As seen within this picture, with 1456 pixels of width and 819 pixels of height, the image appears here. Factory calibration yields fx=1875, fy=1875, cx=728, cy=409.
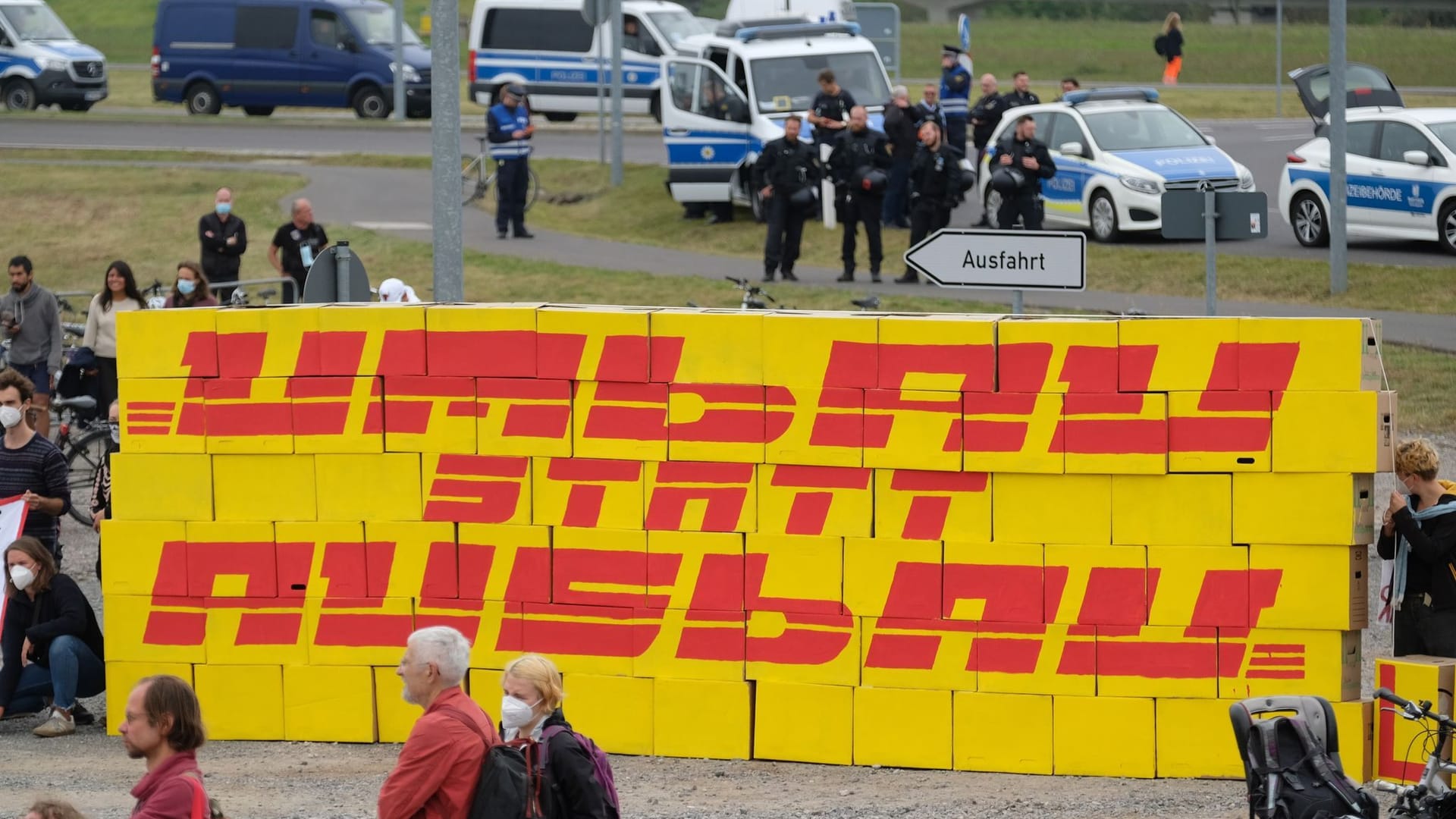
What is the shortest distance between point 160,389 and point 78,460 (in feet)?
20.7

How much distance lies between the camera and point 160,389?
9570mm

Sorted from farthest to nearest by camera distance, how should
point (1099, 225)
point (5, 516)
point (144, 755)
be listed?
point (1099, 225) < point (5, 516) < point (144, 755)

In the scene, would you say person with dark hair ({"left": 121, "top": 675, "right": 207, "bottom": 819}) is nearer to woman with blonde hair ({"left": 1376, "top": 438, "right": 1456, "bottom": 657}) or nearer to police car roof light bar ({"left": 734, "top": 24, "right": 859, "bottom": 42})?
woman with blonde hair ({"left": 1376, "top": 438, "right": 1456, "bottom": 657})

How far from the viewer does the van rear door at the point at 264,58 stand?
1548 inches

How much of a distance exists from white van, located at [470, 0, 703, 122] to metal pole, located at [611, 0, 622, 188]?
23.1 feet

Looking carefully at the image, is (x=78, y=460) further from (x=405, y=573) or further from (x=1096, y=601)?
(x=1096, y=601)

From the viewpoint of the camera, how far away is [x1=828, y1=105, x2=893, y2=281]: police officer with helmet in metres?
21.4

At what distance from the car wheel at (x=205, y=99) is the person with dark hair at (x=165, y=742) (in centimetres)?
3724

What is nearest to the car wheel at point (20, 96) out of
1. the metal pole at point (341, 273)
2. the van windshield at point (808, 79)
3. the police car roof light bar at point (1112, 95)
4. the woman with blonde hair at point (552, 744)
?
the van windshield at point (808, 79)

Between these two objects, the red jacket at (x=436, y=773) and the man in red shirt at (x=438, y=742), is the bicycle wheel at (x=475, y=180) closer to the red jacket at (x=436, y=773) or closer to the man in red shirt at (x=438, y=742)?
the man in red shirt at (x=438, y=742)

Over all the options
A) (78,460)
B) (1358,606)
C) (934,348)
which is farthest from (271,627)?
(78,460)

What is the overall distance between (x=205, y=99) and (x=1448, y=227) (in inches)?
1105

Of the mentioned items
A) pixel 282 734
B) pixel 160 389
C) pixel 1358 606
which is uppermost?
pixel 160 389

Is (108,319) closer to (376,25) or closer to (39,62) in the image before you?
(376,25)
